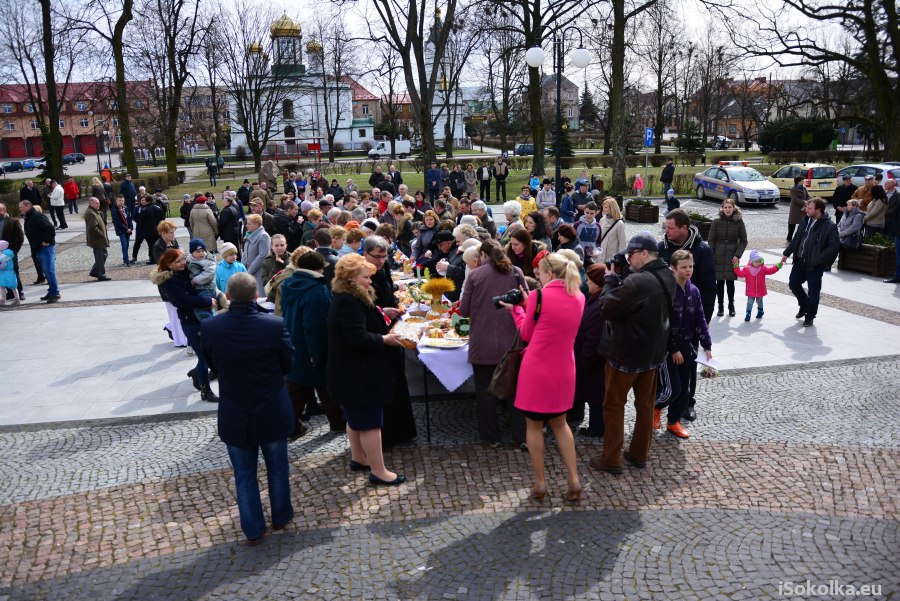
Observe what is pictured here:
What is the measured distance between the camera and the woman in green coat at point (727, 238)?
9.77 meters

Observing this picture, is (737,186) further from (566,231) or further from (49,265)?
(49,265)

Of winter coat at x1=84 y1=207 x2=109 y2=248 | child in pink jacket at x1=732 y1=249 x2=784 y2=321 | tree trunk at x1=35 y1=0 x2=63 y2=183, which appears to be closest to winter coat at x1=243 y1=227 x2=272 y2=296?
winter coat at x1=84 y1=207 x2=109 y2=248

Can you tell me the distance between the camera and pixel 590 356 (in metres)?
6.09

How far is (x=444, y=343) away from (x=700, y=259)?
335 cm

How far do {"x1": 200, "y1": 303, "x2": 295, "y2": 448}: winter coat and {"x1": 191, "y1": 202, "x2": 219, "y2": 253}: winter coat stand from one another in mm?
10610

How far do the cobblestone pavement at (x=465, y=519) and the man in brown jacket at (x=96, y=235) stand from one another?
8416 millimetres

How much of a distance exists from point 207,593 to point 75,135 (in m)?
102

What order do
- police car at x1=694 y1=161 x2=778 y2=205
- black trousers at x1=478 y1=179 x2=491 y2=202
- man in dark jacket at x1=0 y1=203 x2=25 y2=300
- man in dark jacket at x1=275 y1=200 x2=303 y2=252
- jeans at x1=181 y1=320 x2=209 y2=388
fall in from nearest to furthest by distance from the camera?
jeans at x1=181 y1=320 x2=209 y2=388 < man in dark jacket at x1=0 y1=203 x2=25 y2=300 < man in dark jacket at x1=275 y1=200 x2=303 y2=252 < police car at x1=694 y1=161 x2=778 y2=205 < black trousers at x1=478 y1=179 x2=491 y2=202

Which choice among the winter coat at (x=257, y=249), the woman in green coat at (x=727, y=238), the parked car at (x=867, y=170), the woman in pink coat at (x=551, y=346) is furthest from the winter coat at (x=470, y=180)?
the woman in pink coat at (x=551, y=346)

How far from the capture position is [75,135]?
90500 millimetres

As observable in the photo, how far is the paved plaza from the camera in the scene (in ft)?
14.0

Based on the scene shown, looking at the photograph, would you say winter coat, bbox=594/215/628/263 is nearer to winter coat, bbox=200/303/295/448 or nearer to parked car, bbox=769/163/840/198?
winter coat, bbox=200/303/295/448

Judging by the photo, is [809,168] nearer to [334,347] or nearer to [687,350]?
[687,350]

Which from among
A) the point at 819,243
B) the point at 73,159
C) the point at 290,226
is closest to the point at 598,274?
the point at 819,243
